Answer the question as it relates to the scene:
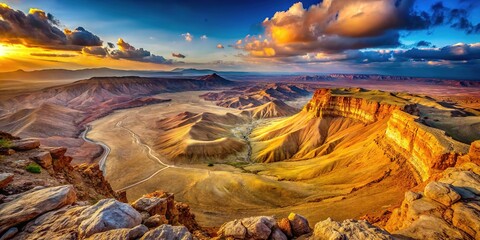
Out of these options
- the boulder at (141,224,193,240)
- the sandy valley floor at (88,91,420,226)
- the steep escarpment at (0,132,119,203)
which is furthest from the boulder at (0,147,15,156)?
the sandy valley floor at (88,91,420,226)

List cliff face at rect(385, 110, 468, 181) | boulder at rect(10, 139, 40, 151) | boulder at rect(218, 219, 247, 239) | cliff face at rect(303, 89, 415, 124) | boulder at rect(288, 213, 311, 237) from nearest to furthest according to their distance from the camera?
boulder at rect(218, 219, 247, 239) → boulder at rect(288, 213, 311, 237) → boulder at rect(10, 139, 40, 151) → cliff face at rect(385, 110, 468, 181) → cliff face at rect(303, 89, 415, 124)

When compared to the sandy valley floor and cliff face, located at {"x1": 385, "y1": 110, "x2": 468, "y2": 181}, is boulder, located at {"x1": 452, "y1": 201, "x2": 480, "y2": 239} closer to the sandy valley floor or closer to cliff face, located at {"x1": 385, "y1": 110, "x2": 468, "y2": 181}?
the sandy valley floor

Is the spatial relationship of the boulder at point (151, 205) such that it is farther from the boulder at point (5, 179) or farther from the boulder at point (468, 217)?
the boulder at point (468, 217)

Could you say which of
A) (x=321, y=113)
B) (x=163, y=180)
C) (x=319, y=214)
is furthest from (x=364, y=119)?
(x=163, y=180)

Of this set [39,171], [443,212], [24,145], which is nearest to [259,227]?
[443,212]

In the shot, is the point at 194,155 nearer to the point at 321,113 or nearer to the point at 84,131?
the point at 321,113

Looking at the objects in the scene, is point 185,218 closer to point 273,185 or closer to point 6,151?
point 6,151
